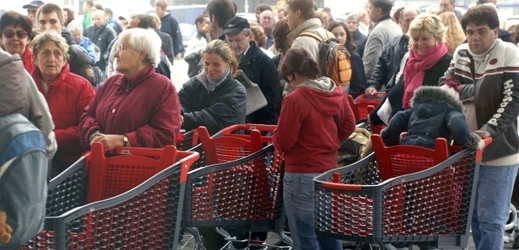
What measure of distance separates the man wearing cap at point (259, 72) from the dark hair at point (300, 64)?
72.5 inches

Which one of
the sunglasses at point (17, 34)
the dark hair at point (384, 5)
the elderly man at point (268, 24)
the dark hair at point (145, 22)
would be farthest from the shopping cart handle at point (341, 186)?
the elderly man at point (268, 24)

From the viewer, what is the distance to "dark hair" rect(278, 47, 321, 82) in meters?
6.07

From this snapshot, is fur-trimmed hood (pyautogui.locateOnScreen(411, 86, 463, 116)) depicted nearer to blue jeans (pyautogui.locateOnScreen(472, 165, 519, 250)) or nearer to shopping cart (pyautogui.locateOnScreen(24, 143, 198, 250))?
blue jeans (pyautogui.locateOnScreen(472, 165, 519, 250))

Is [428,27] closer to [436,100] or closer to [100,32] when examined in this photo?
[436,100]

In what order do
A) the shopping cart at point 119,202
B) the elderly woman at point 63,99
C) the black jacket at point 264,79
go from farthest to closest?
the black jacket at point 264,79
the elderly woman at point 63,99
the shopping cart at point 119,202

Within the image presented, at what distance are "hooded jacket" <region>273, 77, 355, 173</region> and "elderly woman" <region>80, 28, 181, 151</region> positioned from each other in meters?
0.64

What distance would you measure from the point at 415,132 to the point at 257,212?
106 cm

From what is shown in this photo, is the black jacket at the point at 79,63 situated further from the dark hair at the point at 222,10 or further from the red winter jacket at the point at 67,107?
the red winter jacket at the point at 67,107

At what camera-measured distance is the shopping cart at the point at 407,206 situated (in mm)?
5359

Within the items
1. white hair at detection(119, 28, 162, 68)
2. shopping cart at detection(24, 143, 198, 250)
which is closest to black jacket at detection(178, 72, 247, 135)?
white hair at detection(119, 28, 162, 68)

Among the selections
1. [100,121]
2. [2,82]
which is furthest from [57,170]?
[2,82]

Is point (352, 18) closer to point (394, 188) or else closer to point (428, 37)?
point (428, 37)

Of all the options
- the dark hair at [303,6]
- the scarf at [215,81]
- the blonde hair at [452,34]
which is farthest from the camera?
the dark hair at [303,6]

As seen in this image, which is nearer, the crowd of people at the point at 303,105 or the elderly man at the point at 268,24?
the crowd of people at the point at 303,105
